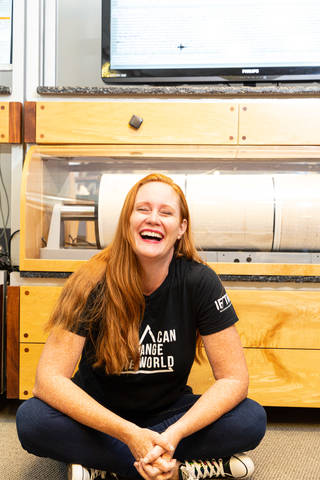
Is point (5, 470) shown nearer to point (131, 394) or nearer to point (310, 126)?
point (131, 394)

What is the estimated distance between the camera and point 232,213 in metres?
1.68

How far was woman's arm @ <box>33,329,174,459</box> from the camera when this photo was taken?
99 cm

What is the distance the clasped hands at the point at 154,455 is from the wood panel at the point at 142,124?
42.4 inches

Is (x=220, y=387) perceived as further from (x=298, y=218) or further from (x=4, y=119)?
(x=4, y=119)

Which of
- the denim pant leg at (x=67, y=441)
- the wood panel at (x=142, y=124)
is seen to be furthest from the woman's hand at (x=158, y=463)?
the wood panel at (x=142, y=124)

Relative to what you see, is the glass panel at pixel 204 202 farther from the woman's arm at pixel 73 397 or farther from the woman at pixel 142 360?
the woman's arm at pixel 73 397

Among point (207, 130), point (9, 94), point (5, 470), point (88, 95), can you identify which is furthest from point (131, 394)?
point (9, 94)

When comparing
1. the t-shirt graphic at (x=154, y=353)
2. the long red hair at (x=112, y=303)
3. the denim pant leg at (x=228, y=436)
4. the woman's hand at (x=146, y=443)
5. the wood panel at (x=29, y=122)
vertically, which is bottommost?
the denim pant leg at (x=228, y=436)

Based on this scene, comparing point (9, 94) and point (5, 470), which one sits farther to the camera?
point (9, 94)

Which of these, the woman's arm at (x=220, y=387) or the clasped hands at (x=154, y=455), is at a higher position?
the woman's arm at (x=220, y=387)

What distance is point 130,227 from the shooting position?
1.17 m

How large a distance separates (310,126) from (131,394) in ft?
3.82

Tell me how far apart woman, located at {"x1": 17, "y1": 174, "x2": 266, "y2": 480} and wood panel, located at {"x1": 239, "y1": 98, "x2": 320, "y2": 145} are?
60cm

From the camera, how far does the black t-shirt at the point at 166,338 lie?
117 centimetres
